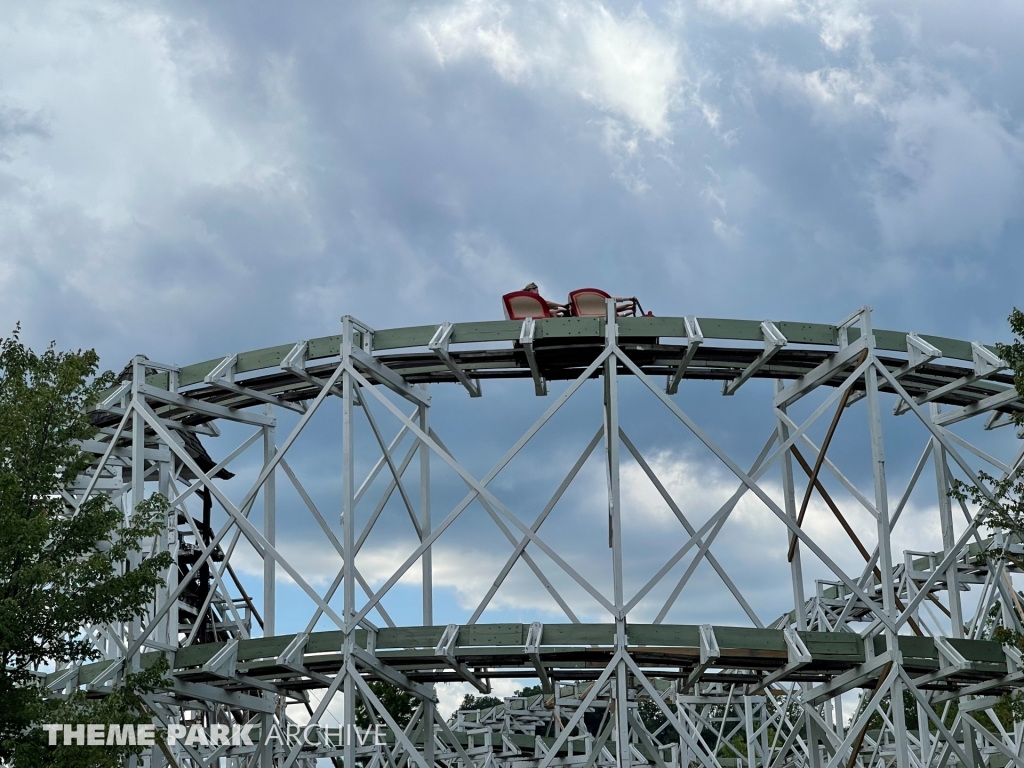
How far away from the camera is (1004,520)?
22.1 m

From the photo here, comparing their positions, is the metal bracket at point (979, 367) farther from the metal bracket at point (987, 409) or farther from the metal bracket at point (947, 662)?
the metal bracket at point (947, 662)

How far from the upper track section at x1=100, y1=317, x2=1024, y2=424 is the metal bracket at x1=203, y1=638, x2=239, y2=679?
4972 millimetres

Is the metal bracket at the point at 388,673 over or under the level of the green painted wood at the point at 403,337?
under

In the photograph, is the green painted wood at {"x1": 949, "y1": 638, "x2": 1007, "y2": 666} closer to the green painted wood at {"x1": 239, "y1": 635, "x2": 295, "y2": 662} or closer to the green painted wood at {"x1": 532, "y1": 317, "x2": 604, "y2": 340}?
the green painted wood at {"x1": 532, "y1": 317, "x2": 604, "y2": 340}

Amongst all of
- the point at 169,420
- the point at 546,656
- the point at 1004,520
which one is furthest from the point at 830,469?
the point at 169,420

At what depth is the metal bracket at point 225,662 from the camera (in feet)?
77.9

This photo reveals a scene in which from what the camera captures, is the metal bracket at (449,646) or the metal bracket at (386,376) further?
the metal bracket at (386,376)

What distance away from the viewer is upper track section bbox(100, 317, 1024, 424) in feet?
79.4

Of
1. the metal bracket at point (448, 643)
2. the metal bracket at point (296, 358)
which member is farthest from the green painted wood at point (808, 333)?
the metal bracket at point (296, 358)

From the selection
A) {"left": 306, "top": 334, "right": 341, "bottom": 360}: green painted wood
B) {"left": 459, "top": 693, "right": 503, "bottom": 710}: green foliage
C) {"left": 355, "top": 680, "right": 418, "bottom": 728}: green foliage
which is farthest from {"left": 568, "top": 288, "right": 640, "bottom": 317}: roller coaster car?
{"left": 459, "top": 693, "right": 503, "bottom": 710}: green foliage

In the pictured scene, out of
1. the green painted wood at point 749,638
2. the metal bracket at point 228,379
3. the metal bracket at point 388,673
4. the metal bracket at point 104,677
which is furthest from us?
the metal bracket at point 228,379

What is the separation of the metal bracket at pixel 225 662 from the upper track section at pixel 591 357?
4.97 m

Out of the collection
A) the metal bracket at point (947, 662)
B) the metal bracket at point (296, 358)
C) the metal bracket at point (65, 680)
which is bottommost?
the metal bracket at point (947, 662)

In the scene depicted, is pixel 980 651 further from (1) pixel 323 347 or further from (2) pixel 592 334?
(1) pixel 323 347
